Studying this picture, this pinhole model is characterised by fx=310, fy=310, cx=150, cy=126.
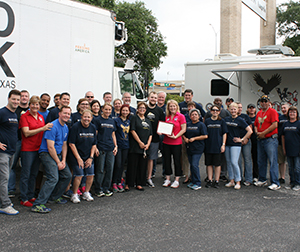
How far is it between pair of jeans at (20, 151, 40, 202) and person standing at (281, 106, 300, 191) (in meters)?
4.98

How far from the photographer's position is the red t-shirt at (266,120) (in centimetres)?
657

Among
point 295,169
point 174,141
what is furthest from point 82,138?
point 295,169

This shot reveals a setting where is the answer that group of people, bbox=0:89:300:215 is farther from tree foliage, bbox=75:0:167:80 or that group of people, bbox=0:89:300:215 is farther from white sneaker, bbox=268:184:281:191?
tree foliage, bbox=75:0:167:80

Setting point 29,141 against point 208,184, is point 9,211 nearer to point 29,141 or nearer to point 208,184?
point 29,141

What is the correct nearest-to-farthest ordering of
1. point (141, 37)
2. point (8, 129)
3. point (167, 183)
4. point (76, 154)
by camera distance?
1. point (8, 129)
2. point (76, 154)
3. point (167, 183)
4. point (141, 37)

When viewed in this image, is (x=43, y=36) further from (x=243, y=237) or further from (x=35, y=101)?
(x=243, y=237)

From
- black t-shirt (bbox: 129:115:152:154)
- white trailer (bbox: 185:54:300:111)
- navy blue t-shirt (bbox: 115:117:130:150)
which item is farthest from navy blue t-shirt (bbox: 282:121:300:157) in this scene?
navy blue t-shirt (bbox: 115:117:130:150)

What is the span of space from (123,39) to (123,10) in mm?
19773

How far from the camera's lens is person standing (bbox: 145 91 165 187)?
6.66 m

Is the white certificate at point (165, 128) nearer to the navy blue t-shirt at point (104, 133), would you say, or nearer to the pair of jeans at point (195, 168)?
the pair of jeans at point (195, 168)

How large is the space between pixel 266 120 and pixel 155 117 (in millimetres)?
2383

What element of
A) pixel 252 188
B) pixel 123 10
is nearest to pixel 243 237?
pixel 252 188

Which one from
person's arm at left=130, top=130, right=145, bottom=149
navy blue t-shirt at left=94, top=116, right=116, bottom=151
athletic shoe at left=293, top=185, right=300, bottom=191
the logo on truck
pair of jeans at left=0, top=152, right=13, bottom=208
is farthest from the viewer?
athletic shoe at left=293, top=185, right=300, bottom=191

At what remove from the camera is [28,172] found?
5176mm
